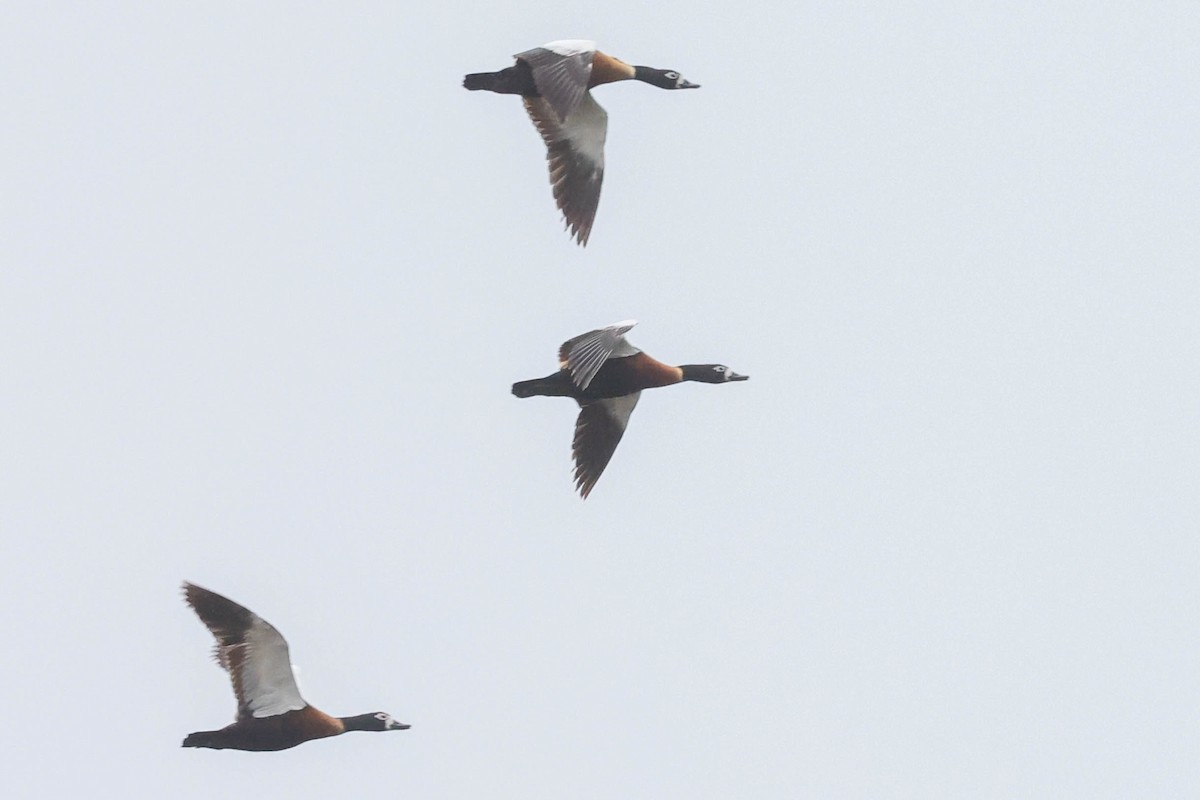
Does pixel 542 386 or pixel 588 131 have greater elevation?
pixel 588 131

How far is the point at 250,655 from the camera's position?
30219mm

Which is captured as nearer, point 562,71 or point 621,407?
point 562,71

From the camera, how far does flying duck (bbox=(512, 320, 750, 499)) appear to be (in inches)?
1224

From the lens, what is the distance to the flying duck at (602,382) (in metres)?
31.1

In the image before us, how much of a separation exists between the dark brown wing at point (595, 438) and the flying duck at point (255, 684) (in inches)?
174

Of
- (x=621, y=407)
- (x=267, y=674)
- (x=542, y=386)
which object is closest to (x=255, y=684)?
(x=267, y=674)

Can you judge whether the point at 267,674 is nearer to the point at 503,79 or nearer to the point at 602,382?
the point at 602,382

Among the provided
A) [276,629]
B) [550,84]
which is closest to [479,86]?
[550,84]

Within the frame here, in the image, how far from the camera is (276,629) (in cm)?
3012

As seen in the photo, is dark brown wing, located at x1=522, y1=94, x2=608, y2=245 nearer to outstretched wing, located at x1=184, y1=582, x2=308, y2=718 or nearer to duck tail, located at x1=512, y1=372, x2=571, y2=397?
duck tail, located at x1=512, y1=372, x2=571, y2=397

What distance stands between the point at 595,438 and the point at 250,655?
208 inches

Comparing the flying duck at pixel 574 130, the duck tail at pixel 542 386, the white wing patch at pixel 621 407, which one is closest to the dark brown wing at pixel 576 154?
the flying duck at pixel 574 130

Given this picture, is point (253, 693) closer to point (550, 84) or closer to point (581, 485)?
point (581, 485)

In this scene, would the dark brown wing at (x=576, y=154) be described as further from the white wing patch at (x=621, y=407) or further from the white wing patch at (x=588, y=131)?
the white wing patch at (x=621, y=407)
